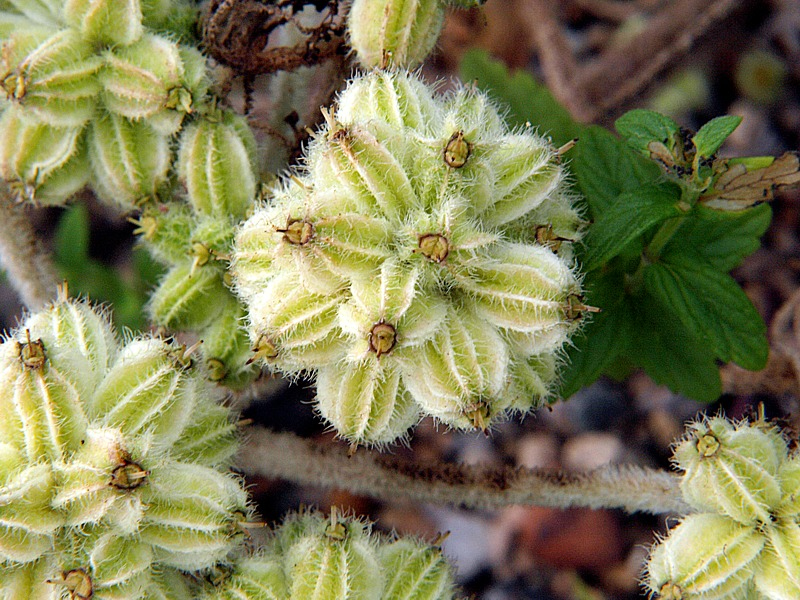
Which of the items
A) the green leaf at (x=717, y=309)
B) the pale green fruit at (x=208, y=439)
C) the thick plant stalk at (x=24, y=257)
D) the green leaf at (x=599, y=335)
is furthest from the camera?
the thick plant stalk at (x=24, y=257)

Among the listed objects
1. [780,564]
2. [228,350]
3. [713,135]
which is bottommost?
[780,564]

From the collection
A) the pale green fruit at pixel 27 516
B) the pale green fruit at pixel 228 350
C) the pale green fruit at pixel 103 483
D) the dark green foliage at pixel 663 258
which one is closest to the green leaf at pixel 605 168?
the dark green foliage at pixel 663 258

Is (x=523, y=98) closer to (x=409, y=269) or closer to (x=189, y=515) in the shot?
(x=409, y=269)

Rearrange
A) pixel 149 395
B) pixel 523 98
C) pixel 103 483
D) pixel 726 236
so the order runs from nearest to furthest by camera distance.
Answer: pixel 103 483
pixel 149 395
pixel 726 236
pixel 523 98

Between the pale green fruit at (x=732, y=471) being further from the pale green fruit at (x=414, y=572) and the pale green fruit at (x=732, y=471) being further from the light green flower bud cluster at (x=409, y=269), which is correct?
the pale green fruit at (x=414, y=572)

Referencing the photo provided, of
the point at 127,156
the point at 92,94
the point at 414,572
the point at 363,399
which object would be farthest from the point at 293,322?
the point at 92,94

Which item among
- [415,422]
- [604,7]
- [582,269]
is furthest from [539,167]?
[604,7]
